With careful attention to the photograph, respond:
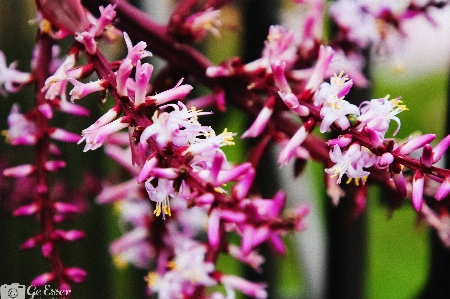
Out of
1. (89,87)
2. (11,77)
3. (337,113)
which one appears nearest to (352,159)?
(337,113)

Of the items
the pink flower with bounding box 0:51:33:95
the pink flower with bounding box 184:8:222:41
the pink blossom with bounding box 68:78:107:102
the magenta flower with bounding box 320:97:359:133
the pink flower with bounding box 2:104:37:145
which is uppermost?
the magenta flower with bounding box 320:97:359:133

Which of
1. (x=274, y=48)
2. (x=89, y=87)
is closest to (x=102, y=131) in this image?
(x=89, y=87)

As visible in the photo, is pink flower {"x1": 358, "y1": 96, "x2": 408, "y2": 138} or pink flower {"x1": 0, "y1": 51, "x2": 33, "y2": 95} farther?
pink flower {"x1": 0, "y1": 51, "x2": 33, "y2": 95}

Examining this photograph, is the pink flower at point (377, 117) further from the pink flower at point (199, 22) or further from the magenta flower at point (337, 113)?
the pink flower at point (199, 22)

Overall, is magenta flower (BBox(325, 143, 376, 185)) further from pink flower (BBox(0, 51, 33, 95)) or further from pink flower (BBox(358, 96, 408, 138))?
pink flower (BBox(0, 51, 33, 95))

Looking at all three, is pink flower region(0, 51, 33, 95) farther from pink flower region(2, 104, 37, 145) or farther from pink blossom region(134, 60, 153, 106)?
pink blossom region(134, 60, 153, 106)

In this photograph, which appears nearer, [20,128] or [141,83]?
[141,83]

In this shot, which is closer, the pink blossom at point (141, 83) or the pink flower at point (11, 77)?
the pink blossom at point (141, 83)

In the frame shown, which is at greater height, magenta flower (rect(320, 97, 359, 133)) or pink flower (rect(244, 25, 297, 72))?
magenta flower (rect(320, 97, 359, 133))

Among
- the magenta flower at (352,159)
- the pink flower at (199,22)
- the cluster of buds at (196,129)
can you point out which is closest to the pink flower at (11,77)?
the cluster of buds at (196,129)

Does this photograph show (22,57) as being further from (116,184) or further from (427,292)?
(427,292)

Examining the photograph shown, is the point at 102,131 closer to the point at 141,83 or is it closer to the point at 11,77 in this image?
the point at 141,83

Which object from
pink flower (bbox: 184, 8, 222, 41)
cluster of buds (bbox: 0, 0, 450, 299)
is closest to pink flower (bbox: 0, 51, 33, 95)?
cluster of buds (bbox: 0, 0, 450, 299)

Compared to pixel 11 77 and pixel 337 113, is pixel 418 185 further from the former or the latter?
pixel 11 77
